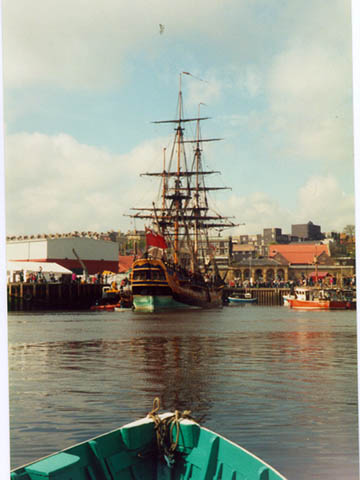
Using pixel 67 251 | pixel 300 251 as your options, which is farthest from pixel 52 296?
pixel 300 251

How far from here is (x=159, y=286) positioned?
139 feet

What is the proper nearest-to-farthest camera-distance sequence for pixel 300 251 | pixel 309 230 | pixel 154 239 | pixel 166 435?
pixel 166 435 → pixel 309 230 → pixel 300 251 → pixel 154 239

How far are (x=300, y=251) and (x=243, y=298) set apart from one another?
73.0 ft

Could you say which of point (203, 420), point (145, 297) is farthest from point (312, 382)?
point (145, 297)

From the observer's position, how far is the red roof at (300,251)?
111 ft

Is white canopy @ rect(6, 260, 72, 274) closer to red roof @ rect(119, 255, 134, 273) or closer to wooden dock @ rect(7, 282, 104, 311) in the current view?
wooden dock @ rect(7, 282, 104, 311)

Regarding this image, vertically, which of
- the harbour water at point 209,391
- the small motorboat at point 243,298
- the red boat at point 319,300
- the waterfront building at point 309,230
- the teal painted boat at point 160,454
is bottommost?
the small motorboat at point 243,298

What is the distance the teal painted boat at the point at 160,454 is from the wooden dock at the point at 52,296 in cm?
3335

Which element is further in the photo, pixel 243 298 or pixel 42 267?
pixel 243 298

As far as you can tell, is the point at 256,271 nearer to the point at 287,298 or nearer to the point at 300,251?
the point at 287,298

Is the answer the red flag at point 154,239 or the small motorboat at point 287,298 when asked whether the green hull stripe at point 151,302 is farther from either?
the small motorboat at point 287,298

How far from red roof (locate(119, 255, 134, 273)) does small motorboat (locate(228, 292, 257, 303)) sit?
19.7m

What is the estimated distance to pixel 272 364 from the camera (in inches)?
595

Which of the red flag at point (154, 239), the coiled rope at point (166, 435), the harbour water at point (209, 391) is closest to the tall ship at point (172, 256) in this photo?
the red flag at point (154, 239)
